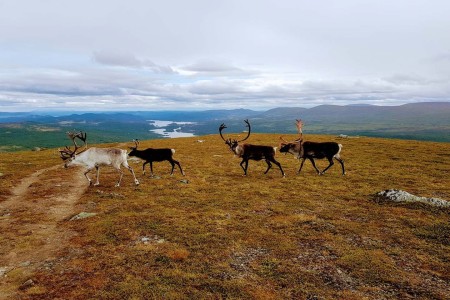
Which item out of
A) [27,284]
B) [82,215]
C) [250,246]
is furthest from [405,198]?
[27,284]

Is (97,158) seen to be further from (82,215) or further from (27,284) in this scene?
(27,284)

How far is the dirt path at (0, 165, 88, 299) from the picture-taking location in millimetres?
11223

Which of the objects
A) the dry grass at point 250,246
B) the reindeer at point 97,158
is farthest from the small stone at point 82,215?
the reindeer at point 97,158

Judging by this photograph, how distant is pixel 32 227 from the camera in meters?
15.5

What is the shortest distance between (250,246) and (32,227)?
10650 millimetres

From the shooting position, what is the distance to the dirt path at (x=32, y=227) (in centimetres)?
1122

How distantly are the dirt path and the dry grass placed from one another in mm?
604

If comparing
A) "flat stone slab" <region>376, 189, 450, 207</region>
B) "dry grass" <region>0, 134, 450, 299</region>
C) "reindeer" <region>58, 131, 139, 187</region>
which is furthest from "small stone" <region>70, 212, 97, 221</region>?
"flat stone slab" <region>376, 189, 450, 207</region>

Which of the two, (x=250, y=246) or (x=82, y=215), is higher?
(x=82, y=215)

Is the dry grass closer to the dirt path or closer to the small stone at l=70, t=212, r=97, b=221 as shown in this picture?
the small stone at l=70, t=212, r=97, b=221

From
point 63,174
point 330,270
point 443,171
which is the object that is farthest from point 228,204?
point 443,171

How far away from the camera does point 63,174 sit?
30312 mm

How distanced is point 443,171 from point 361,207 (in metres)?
19.7

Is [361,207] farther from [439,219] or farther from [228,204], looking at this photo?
[228,204]
